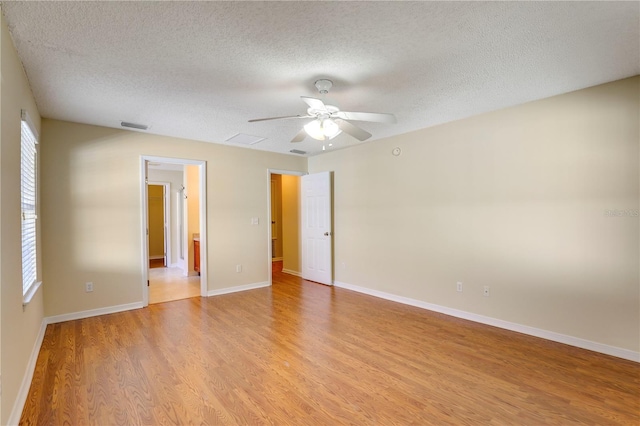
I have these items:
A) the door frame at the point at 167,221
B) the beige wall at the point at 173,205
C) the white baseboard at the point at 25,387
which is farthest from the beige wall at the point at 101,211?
the door frame at the point at 167,221

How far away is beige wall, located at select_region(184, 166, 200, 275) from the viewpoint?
6285 mm

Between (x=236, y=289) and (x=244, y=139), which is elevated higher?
(x=244, y=139)

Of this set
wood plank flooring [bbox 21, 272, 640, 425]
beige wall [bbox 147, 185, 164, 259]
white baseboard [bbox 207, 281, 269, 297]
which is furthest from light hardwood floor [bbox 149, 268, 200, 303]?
beige wall [bbox 147, 185, 164, 259]

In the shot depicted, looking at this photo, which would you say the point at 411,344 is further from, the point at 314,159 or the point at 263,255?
the point at 314,159

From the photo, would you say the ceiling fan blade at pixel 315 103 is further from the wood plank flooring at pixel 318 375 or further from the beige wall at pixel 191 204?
the beige wall at pixel 191 204

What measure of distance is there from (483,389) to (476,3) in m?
2.55

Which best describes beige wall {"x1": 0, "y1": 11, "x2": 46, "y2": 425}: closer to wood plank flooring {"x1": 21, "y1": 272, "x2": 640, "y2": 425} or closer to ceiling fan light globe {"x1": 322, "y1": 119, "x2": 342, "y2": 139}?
wood plank flooring {"x1": 21, "y1": 272, "x2": 640, "y2": 425}

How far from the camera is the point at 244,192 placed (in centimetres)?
532

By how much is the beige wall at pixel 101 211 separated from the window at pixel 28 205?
58cm

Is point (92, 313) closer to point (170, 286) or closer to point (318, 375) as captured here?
point (170, 286)

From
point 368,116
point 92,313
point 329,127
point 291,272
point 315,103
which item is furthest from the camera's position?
point 291,272

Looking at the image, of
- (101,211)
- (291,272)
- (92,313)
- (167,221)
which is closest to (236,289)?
(291,272)

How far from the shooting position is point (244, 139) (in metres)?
4.69

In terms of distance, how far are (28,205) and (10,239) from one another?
1.15 meters
